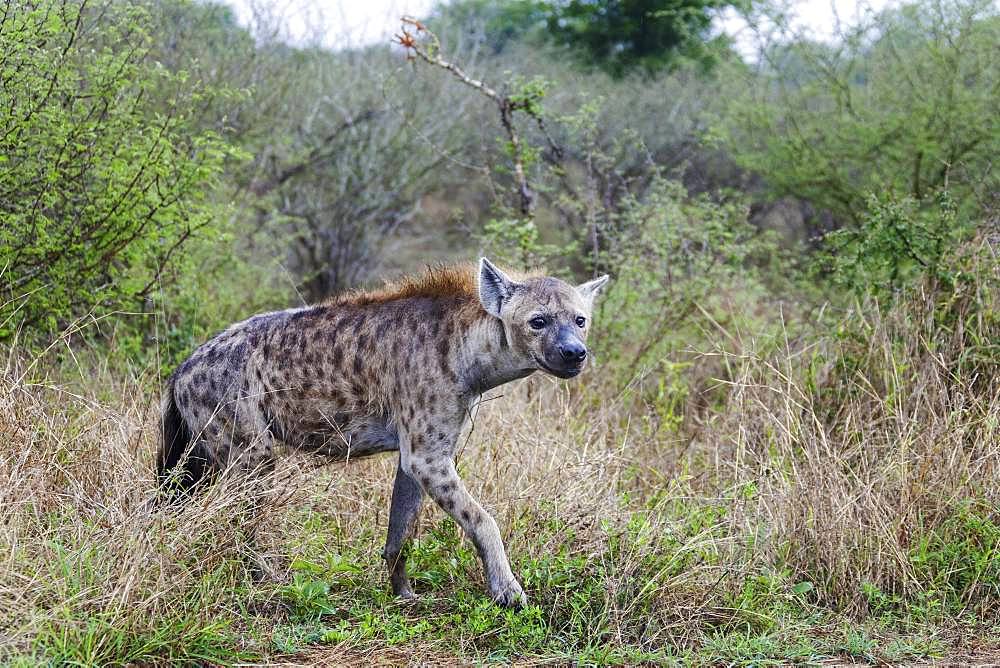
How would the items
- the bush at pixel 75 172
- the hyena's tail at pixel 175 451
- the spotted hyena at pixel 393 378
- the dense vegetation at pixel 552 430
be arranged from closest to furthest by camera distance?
the dense vegetation at pixel 552 430
the spotted hyena at pixel 393 378
the hyena's tail at pixel 175 451
the bush at pixel 75 172

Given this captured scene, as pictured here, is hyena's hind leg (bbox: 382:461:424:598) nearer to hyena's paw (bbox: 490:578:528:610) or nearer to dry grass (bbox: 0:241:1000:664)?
dry grass (bbox: 0:241:1000:664)

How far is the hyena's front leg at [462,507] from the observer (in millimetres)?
4418

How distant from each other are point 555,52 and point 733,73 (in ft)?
16.4

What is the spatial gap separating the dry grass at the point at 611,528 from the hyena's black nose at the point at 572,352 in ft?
2.90

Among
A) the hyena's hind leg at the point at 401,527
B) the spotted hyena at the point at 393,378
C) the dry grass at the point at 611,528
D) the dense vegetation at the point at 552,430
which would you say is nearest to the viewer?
the dry grass at the point at 611,528

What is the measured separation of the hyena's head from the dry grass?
33.6 inches

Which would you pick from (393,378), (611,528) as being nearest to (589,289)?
(393,378)

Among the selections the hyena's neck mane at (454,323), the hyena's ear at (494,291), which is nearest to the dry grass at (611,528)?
the hyena's neck mane at (454,323)

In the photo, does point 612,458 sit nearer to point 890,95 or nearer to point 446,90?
point 890,95

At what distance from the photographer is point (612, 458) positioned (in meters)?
5.79

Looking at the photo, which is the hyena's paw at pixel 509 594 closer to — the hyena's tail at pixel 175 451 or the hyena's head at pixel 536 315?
the hyena's head at pixel 536 315

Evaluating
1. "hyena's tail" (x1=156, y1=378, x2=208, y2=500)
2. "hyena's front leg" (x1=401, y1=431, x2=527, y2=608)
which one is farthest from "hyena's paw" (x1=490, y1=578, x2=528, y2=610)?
"hyena's tail" (x1=156, y1=378, x2=208, y2=500)

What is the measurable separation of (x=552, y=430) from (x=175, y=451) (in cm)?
214

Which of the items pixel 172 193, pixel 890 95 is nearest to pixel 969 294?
pixel 172 193
